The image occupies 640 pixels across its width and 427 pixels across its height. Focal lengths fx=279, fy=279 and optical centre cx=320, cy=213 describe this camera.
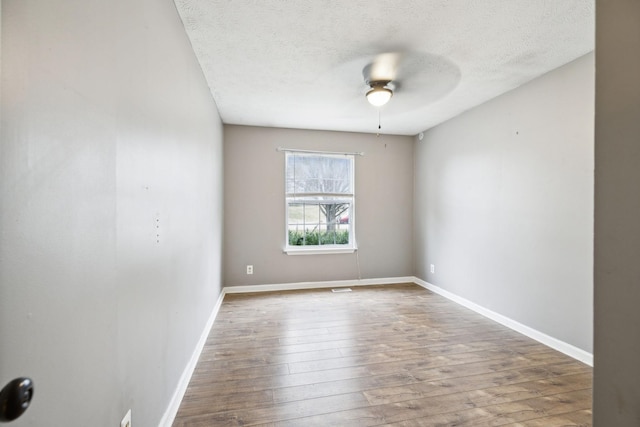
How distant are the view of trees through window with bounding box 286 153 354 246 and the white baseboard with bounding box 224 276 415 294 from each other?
0.62 meters

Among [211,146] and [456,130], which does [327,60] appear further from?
[456,130]

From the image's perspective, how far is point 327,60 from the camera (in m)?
2.35

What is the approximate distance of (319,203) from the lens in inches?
175

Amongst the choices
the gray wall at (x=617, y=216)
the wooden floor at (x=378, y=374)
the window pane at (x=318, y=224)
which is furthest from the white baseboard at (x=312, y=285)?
the gray wall at (x=617, y=216)

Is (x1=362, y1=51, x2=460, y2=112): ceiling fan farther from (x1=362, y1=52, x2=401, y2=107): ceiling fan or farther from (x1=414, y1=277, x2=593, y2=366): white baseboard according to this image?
(x1=414, y1=277, x2=593, y2=366): white baseboard

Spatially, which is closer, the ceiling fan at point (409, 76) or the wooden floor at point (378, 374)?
the wooden floor at point (378, 374)

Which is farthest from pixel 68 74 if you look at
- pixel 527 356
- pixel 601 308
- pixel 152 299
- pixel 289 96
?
pixel 527 356

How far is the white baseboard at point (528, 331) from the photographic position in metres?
2.29

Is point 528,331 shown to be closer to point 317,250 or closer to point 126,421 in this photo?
point 317,250

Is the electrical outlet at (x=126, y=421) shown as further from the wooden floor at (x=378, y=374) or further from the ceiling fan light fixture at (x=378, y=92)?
the ceiling fan light fixture at (x=378, y=92)

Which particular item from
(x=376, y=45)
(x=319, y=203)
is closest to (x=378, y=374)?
(x=376, y=45)

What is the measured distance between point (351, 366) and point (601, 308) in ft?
5.88

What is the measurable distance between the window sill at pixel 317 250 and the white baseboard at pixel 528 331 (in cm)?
147

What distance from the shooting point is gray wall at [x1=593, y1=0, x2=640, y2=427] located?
67 centimetres
